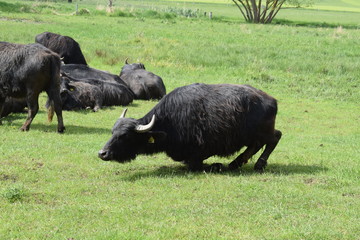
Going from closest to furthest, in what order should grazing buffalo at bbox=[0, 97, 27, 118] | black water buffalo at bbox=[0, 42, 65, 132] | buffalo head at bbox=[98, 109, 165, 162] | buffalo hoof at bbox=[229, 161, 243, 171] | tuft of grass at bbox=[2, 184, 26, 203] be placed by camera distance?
tuft of grass at bbox=[2, 184, 26, 203], buffalo head at bbox=[98, 109, 165, 162], buffalo hoof at bbox=[229, 161, 243, 171], black water buffalo at bbox=[0, 42, 65, 132], grazing buffalo at bbox=[0, 97, 27, 118]

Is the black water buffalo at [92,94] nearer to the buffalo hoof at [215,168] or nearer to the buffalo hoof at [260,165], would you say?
the buffalo hoof at [215,168]

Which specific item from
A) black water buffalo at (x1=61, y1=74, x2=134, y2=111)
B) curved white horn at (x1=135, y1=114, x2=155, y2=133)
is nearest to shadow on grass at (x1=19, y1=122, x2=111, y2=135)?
black water buffalo at (x1=61, y1=74, x2=134, y2=111)

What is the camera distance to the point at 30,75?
1281 cm

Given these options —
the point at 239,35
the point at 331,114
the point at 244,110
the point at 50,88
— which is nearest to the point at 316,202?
the point at 244,110

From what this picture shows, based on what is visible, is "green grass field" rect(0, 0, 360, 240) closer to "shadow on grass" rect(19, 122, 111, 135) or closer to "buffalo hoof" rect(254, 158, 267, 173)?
"shadow on grass" rect(19, 122, 111, 135)

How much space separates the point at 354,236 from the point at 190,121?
3.84 m

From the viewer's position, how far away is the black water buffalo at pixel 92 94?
16.4 meters

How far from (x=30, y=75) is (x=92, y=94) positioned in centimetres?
411

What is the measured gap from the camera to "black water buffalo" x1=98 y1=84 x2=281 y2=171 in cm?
975

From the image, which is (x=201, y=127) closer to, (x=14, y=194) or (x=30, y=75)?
(x=14, y=194)

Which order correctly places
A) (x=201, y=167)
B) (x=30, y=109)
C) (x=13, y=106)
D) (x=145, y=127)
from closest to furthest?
(x=145, y=127) → (x=201, y=167) → (x=30, y=109) → (x=13, y=106)

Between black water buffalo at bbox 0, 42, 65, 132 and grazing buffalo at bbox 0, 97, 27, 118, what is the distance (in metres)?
1.31

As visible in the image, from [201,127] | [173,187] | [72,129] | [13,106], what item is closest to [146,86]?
[13,106]

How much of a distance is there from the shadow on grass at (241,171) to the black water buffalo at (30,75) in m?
3.96
